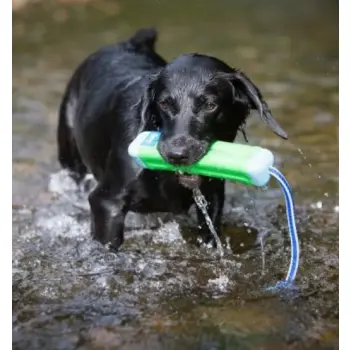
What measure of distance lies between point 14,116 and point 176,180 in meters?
3.75

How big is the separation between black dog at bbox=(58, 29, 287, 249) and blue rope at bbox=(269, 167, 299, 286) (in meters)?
0.34

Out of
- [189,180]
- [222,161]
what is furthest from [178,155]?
[189,180]

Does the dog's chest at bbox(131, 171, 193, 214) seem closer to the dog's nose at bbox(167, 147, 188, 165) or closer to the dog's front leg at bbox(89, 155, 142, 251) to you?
the dog's front leg at bbox(89, 155, 142, 251)

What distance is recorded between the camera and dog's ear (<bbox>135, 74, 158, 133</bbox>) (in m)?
4.11

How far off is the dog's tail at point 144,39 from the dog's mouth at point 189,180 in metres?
1.73

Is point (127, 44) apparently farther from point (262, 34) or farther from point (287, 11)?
point (287, 11)

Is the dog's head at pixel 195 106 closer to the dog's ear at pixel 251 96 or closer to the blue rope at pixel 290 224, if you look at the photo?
the dog's ear at pixel 251 96

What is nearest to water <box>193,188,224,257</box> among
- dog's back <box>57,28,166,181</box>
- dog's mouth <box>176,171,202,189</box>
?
dog's mouth <box>176,171,202,189</box>

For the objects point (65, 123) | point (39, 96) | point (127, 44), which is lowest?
point (39, 96)

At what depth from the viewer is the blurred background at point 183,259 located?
3.68 m

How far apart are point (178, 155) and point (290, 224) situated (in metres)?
0.68

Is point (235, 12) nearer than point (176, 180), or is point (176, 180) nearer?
point (176, 180)
